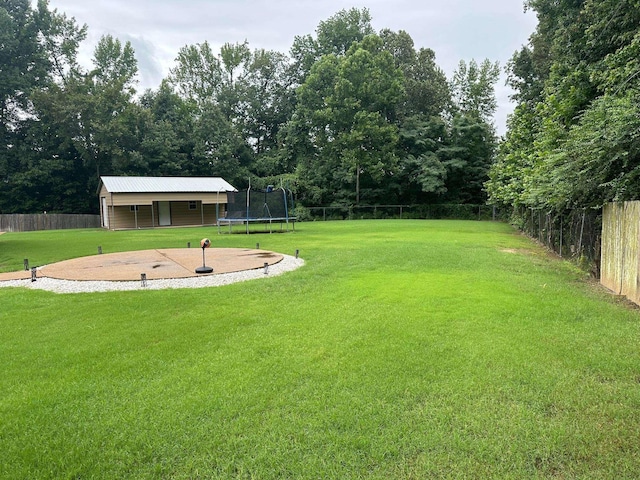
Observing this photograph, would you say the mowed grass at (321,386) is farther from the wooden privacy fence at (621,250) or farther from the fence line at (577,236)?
the fence line at (577,236)

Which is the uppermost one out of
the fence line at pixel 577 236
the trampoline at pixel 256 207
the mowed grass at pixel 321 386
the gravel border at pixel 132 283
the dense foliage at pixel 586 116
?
the dense foliage at pixel 586 116

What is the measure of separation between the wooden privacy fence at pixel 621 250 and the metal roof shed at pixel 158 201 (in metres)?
20.1

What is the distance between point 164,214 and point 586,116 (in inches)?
937

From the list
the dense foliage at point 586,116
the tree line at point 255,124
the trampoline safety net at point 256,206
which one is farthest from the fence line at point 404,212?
the dense foliage at point 586,116

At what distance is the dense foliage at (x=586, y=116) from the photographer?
5.68m

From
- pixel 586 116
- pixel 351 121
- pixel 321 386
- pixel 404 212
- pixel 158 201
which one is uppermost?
pixel 351 121

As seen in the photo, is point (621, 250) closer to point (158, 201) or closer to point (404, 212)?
point (158, 201)

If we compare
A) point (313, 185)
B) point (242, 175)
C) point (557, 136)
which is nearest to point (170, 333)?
point (557, 136)

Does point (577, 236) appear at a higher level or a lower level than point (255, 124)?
lower

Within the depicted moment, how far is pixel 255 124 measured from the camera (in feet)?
126

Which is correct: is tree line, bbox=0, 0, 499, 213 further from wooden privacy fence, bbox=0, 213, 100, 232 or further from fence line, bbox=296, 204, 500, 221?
wooden privacy fence, bbox=0, 213, 100, 232

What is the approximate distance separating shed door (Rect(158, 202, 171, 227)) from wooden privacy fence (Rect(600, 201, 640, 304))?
2400cm

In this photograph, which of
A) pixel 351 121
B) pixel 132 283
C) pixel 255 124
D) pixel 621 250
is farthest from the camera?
pixel 255 124

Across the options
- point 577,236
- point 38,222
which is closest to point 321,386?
point 577,236
